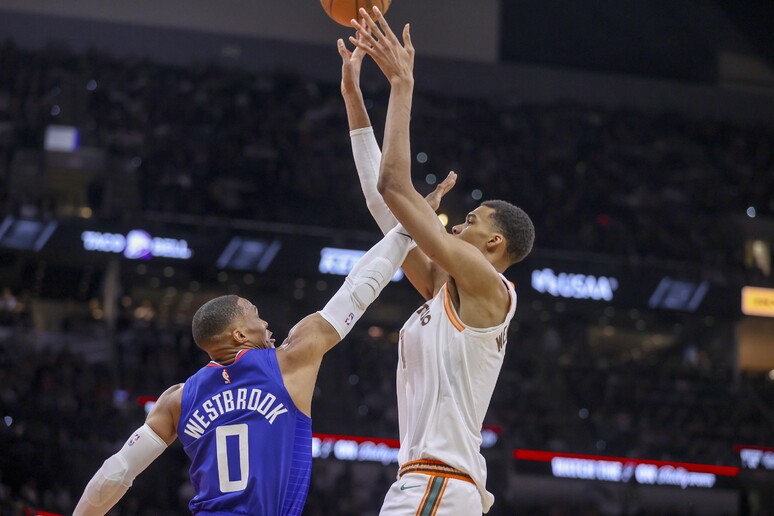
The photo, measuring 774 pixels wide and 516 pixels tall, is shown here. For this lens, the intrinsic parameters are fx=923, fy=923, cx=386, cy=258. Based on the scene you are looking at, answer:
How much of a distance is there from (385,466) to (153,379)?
12.9 ft

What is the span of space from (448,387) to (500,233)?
688mm

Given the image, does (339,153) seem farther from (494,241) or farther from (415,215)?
(415,215)

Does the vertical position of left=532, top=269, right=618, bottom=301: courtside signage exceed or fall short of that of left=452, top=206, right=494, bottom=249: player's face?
it exceeds it

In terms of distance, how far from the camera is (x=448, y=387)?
3.44 metres

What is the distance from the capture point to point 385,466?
14477 mm

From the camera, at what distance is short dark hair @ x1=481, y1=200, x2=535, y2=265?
373 centimetres

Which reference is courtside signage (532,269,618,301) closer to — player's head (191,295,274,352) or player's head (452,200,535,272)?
player's head (452,200,535,272)

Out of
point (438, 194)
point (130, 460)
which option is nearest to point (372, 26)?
point (438, 194)

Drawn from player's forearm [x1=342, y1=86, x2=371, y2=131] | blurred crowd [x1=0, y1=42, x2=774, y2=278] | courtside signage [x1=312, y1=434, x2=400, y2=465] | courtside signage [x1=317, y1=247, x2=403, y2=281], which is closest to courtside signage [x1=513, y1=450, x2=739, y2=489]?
courtside signage [x1=312, y1=434, x2=400, y2=465]

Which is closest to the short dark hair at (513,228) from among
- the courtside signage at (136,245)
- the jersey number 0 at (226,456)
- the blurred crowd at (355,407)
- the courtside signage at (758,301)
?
the jersey number 0 at (226,456)

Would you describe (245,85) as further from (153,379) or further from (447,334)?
(447,334)

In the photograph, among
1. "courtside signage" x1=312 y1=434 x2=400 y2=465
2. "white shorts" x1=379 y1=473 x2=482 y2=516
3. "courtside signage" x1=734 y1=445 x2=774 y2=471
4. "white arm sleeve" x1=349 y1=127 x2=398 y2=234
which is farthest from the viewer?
"courtside signage" x1=734 y1=445 x2=774 y2=471

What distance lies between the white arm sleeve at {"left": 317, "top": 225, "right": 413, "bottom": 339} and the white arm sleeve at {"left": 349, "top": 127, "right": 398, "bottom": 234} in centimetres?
18

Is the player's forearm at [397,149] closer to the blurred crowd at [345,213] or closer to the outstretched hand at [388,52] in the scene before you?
the outstretched hand at [388,52]
